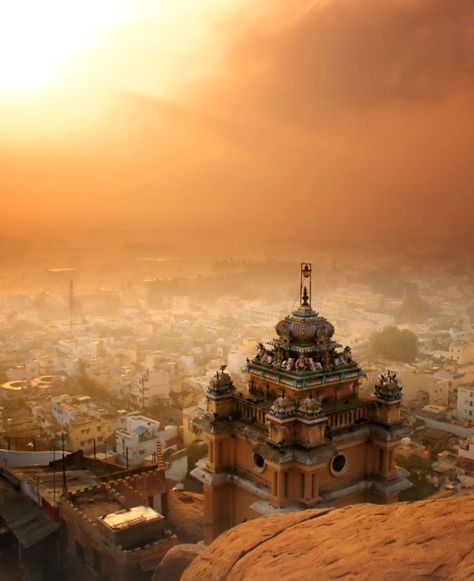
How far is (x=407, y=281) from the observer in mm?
25469

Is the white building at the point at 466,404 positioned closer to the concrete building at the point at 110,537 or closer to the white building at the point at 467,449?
the white building at the point at 467,449

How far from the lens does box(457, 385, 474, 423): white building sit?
54.7 ft

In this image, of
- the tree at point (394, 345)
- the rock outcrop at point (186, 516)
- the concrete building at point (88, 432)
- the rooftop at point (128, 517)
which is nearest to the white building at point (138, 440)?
the concrete building at point (88, 432)

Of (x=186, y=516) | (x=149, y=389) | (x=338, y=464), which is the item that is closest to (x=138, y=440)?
(x=186, y=516)

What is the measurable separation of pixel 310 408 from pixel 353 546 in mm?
2341

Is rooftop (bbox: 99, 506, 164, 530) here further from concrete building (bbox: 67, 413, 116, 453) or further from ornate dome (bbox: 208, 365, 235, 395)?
concrete building (bbox: 67, 413, 116, 453)

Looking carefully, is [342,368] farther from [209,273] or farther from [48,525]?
[209,273]

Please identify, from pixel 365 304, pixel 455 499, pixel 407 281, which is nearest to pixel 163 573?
pixel 455 499

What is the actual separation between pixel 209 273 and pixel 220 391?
19.0 metres

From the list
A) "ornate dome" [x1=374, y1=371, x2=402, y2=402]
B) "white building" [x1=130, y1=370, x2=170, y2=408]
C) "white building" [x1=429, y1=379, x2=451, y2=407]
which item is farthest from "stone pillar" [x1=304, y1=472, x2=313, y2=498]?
"white building" [x1=429, y1=379, x2=451, y2=407]

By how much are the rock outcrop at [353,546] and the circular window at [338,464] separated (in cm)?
193

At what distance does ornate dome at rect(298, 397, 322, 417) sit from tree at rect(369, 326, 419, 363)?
19034 millimetres

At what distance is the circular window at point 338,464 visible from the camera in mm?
5730

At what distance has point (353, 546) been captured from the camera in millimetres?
3023
